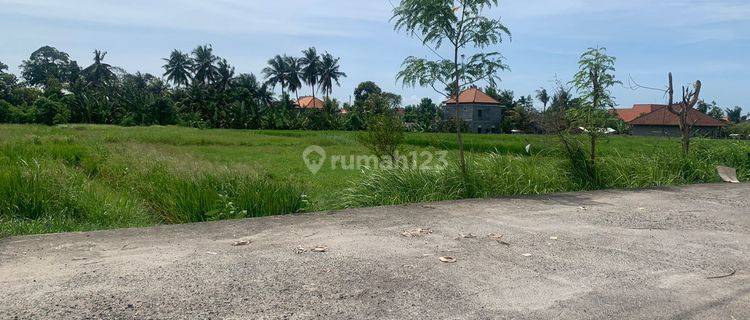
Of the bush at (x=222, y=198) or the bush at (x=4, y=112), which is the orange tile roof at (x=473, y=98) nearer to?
the bush at (x=4, y=112)

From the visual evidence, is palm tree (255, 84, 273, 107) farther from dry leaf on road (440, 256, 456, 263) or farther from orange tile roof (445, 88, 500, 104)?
dry leaf on road (440, 256, 456, 263)

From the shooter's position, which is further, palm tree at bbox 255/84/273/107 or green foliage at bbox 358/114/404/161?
palm tree at bbox 255/84/273/107

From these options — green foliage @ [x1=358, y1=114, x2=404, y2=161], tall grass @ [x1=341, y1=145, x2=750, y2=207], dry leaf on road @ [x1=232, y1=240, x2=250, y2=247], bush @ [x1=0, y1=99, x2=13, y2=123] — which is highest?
bush @ [x1=0, y1=99, x2=13, y2=123]

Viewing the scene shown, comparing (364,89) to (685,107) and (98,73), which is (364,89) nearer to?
(98,73)

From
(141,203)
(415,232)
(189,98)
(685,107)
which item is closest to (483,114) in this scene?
(189,98)

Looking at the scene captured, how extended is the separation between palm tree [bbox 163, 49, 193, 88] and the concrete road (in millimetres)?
65599

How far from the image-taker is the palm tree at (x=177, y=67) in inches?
2630

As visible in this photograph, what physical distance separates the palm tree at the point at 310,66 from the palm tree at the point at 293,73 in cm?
61

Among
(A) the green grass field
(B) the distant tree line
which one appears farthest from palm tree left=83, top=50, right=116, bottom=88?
(A) the green grass field

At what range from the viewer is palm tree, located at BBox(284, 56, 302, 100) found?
67938mm

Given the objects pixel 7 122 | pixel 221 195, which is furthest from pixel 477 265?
pixel 7 122

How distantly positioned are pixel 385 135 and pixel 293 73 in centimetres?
5931

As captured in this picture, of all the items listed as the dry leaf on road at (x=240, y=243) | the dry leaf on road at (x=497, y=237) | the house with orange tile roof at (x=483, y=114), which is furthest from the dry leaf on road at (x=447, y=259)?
the house with orange tile roof at (x=483, y=114)

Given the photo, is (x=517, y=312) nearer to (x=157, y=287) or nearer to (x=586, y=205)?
(x=157, y=287)
